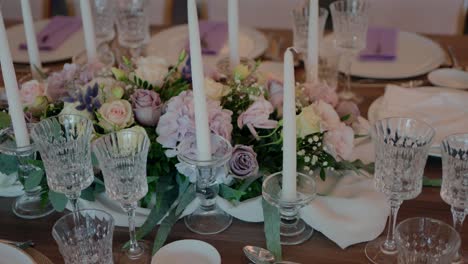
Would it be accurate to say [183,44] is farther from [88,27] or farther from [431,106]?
[431,106]

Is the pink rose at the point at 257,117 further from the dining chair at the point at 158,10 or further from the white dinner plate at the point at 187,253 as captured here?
the dining chair at the point at 158,10

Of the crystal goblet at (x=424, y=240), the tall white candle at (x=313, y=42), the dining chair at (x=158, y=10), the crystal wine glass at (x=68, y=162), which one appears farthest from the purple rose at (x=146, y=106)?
the dining chair at (x=158, y=10)

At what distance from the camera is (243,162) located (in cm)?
110

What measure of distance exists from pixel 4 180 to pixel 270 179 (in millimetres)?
536

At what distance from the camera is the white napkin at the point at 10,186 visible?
4.08 ft

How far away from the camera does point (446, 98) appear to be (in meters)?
1.50

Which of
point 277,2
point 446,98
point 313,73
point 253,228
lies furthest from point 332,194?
point 277,2

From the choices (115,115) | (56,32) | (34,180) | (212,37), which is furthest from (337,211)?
(56,32)

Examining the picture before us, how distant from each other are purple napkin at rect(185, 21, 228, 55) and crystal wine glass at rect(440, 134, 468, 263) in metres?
0.94

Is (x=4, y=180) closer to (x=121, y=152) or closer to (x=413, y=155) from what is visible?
(x=121, y=152)

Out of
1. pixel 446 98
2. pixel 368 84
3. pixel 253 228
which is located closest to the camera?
pixel 253 228

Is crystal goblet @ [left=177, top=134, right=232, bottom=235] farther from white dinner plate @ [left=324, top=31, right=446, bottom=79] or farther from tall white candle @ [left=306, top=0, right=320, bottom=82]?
white dinner plate @ [left=324, top=31, right=446, bottom=79]

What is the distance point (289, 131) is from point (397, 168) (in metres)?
0.18

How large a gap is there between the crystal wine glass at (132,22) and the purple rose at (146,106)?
0.49m
